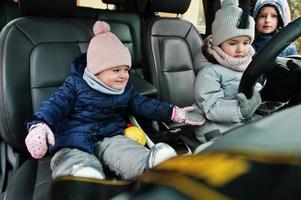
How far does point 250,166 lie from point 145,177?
0.13 meters

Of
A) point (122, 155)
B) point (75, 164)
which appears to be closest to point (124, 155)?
point (122, 155)

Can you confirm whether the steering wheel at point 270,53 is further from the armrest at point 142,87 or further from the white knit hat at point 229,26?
the armrest at point 142,87

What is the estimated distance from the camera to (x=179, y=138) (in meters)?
1.77

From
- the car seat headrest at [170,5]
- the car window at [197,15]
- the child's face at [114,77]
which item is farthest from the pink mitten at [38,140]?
the car window at [197,15]

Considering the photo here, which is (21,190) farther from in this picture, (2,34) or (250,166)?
(250,166)

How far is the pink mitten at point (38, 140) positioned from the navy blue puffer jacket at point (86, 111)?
4.8 inches

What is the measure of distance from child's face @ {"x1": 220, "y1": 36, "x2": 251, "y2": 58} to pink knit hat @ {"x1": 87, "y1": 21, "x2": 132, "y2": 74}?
410 mm

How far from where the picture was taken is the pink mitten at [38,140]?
130 centimetres

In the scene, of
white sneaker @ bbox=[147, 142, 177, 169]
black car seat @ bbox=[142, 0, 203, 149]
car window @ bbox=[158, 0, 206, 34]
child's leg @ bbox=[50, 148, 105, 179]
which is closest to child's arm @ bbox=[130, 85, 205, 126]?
child's leg @ bbox=[50, 148, 105, 179]

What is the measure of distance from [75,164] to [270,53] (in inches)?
27.2

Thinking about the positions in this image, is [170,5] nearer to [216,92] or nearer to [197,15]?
[197,15]

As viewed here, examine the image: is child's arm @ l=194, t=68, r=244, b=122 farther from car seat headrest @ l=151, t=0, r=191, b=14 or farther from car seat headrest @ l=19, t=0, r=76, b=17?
car seat headrest @ l=151, t=0, r=191, b=14

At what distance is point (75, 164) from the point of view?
4.56 feet

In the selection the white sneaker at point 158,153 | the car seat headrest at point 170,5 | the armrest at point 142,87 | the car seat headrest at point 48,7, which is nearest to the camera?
the white sneaker at point 158,153
